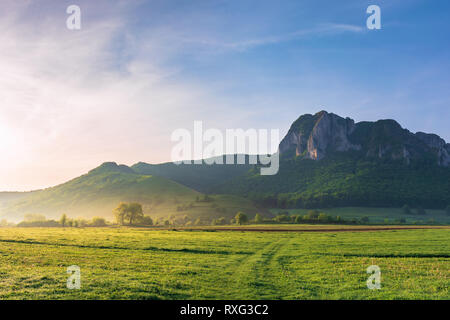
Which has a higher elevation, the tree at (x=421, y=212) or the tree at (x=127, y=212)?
the tree at (x=127, y=212)

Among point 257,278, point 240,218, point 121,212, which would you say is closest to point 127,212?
point 121,212

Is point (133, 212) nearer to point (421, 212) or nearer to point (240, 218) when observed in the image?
point (240, 218)

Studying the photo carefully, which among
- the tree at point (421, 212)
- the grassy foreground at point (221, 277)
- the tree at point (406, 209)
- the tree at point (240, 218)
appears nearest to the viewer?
the grassy foreground at point (221, 277)

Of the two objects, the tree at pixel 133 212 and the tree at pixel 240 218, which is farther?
the tree at pixel 240 218

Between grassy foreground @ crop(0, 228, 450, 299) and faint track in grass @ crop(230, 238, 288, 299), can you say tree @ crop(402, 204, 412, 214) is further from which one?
faint track in grass @ crop(230, 238, 288, 299)

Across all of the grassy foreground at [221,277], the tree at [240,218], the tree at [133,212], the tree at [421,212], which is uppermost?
the grassy foreground at [221,277]

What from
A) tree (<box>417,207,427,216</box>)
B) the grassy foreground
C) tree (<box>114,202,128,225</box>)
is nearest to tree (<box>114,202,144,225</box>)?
tree (<box>114,202,128,225</box>)

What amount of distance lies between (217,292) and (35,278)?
13105 mm

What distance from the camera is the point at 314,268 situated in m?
28.4

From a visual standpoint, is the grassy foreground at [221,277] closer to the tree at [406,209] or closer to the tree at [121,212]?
the tree at [121,212]

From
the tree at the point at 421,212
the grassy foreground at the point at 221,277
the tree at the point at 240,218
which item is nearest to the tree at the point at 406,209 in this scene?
the tree at the point at 421,212

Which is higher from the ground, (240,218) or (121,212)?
(121,212)
